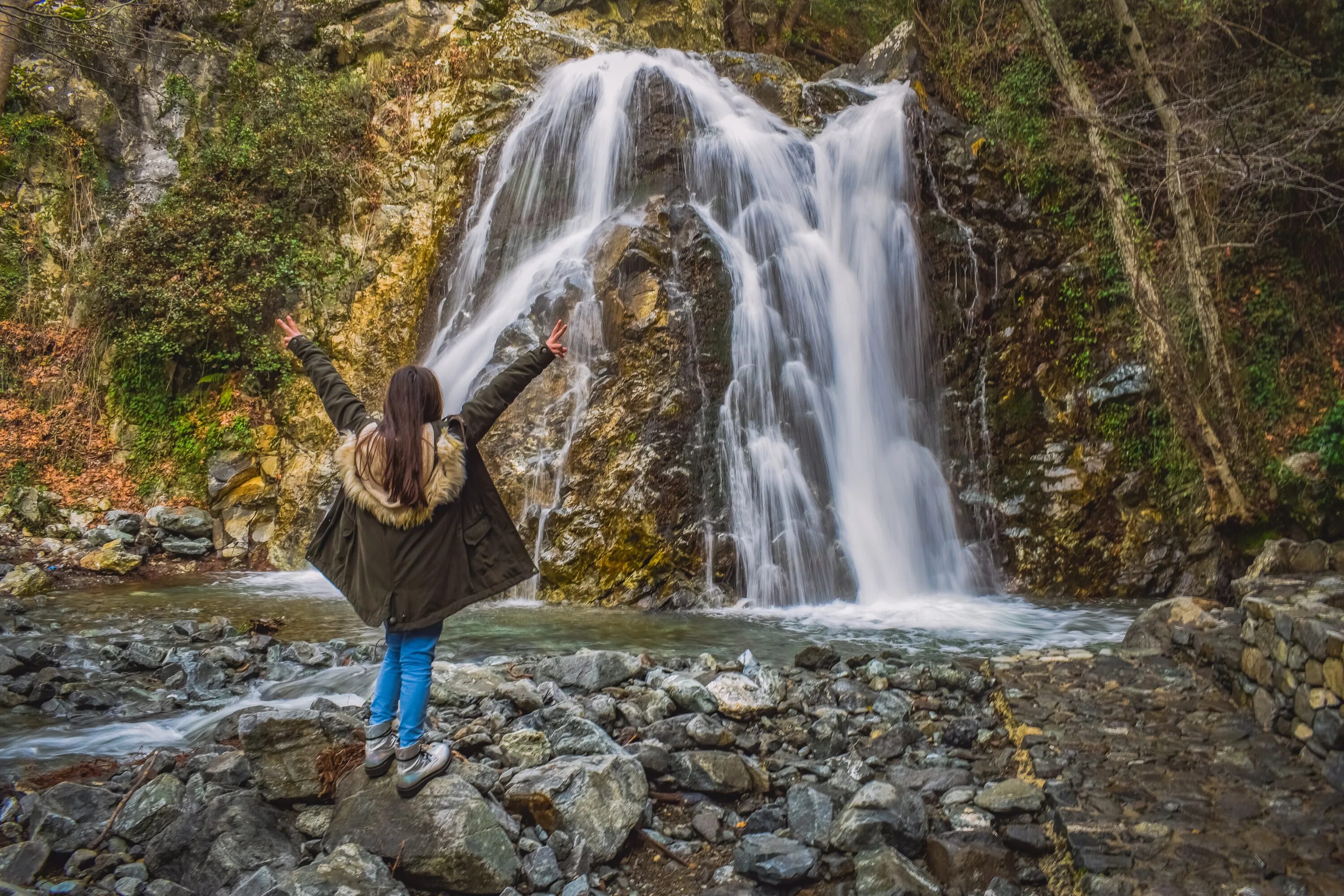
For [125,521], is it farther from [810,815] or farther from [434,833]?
[810,815]

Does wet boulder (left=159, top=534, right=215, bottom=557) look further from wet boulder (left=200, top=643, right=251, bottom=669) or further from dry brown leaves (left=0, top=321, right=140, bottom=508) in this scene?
wet boulder (left=200, top=643, right=251, bottom=669)

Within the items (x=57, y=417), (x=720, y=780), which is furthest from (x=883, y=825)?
(x=57, y=417)

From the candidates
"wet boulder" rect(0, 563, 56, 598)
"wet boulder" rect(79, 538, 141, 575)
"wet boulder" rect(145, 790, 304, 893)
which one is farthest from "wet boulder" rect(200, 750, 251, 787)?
"wet boulder" rect(79, 538, 141, 575)

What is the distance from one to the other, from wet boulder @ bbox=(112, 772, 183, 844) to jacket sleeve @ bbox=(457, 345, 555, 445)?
Result: 1891 millimetres

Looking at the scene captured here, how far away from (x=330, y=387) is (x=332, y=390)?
4cm

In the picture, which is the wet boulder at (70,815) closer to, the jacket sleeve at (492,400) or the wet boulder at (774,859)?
the jacket sleeve at (492,400)

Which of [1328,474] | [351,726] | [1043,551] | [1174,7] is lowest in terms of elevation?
[351,726]

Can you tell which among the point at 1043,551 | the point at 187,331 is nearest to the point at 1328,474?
the point at 1043,551

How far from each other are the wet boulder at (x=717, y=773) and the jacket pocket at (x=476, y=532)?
1.45 meters

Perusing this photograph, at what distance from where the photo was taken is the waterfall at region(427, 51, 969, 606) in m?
9.20

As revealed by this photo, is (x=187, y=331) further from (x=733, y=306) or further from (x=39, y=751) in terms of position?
(x=39, y=751)

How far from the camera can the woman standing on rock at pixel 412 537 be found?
10.5ft

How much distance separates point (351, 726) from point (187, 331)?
11.1m

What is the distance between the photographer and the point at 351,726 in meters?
3.69
